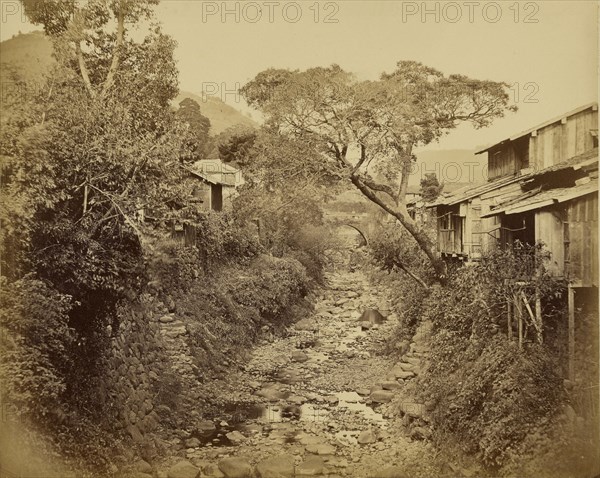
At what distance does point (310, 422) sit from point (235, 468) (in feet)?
9.17

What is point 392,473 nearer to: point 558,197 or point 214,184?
point 558,197

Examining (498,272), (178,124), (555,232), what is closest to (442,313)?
(498,272)

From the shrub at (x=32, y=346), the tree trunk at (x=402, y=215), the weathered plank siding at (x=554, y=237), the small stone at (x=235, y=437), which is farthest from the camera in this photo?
the tree trunk at (x=402, y=215)

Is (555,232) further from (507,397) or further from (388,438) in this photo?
(388,438)

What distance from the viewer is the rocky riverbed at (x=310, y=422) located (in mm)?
9375

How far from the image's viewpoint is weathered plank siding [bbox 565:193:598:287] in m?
8.33

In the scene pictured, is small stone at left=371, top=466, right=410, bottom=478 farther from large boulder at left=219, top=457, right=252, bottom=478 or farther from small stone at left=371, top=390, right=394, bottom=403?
small stone at left=371, top=390, right=394, bottom=403

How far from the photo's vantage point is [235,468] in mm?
9125

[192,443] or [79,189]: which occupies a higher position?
[79,189]

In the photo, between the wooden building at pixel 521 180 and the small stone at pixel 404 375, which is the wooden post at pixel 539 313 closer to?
the wooden building at pixel 521 180

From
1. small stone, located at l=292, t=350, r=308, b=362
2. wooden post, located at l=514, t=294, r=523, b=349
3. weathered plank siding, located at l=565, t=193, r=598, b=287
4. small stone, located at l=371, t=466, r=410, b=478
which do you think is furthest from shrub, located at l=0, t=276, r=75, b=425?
small stone, located at l=292, t=350, r=308, b=362

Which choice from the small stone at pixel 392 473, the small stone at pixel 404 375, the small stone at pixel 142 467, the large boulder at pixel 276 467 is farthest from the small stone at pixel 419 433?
the small stone at pixel 142 467

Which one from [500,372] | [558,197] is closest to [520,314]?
[500,372]

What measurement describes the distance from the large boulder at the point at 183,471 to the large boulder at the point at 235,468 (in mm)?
468
